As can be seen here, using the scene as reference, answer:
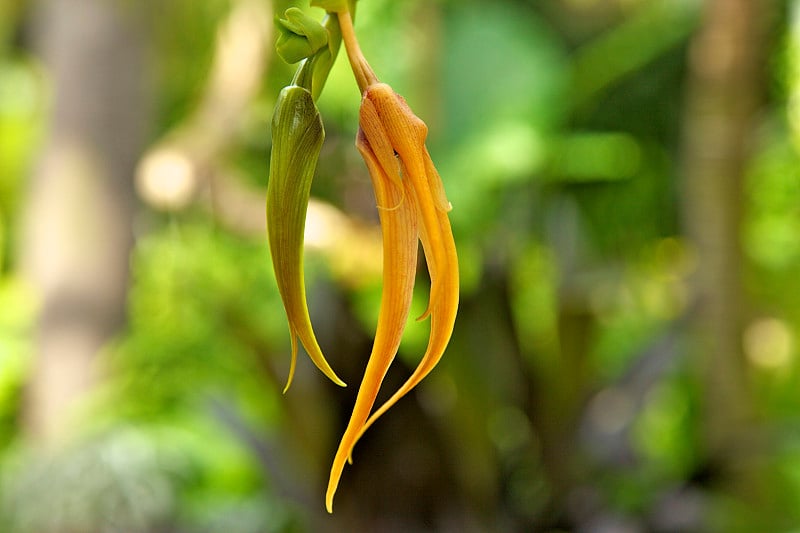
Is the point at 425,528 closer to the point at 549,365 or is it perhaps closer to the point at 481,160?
the point at 549,365

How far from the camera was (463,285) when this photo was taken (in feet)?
5.51

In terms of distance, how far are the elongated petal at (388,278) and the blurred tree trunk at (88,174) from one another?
6.33ft

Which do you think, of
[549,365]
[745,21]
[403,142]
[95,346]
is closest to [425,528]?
[549,365]

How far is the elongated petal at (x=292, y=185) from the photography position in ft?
0.82

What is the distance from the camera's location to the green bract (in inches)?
10.2

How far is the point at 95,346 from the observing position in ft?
6.79

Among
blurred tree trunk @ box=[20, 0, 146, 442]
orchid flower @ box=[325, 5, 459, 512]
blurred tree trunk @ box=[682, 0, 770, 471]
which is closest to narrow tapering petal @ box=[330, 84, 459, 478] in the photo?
orchid flower @ box=[325, 5, 459, 512]

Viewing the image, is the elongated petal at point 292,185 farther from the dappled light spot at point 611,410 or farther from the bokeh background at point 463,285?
the dappled light spot at point 611,410

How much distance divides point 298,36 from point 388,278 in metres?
0.07

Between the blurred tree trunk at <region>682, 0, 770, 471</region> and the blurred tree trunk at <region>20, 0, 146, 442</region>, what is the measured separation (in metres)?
1.24

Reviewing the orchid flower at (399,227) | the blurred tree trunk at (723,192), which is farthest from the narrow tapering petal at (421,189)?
the blurred tree trunk at (723,192)

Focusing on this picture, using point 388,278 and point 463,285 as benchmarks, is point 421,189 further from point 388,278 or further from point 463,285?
point 463,285

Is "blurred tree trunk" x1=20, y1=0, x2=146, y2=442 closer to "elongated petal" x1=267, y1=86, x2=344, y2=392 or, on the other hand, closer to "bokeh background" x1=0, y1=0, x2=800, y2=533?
"bokeh background" x1=0, y1=0, x2=800, y2=533

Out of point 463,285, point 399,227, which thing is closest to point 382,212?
point 399,227
